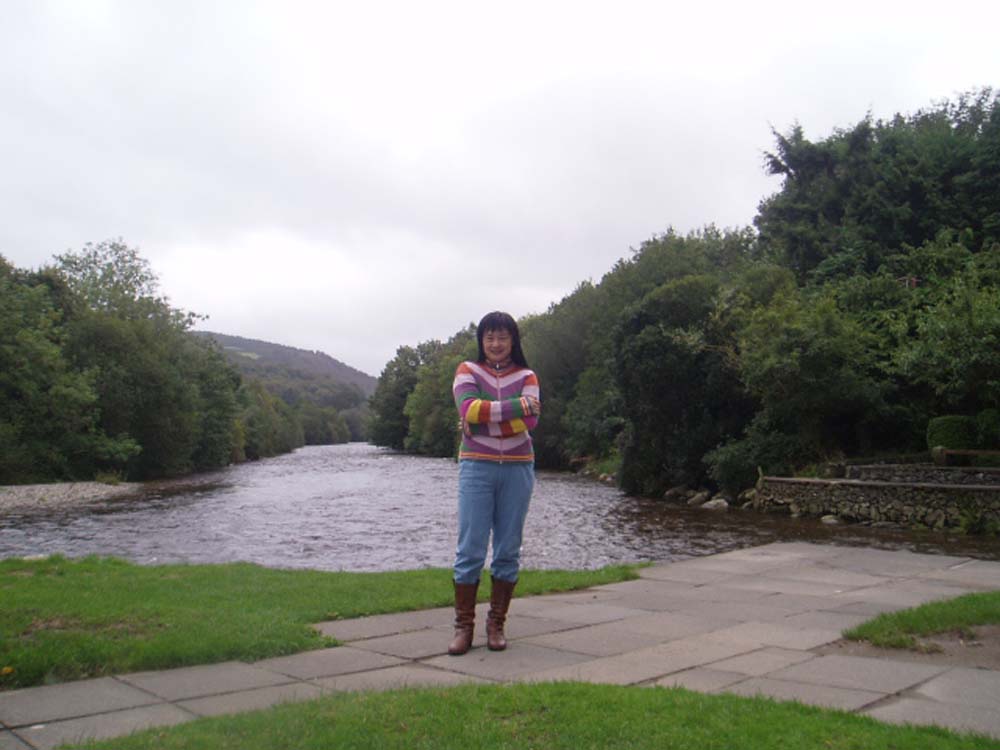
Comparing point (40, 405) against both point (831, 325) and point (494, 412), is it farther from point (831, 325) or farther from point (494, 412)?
point (494, 412)

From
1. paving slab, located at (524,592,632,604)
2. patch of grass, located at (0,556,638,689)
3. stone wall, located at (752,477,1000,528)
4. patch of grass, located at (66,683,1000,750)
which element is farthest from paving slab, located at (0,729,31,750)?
stone wall, located at (752,477,1000,528)

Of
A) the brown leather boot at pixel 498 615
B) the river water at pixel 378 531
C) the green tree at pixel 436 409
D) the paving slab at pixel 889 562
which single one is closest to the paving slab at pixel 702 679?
the brown leather boot at pixel 498 615

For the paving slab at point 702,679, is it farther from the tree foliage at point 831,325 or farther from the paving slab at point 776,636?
the tree foliage at point 831,325

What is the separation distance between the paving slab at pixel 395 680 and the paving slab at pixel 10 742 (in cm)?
142

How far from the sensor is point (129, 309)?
47594 mm

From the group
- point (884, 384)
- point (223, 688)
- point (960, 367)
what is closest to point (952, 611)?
point (223, 688)

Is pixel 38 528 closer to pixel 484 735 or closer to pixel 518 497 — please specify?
pixel 518 497

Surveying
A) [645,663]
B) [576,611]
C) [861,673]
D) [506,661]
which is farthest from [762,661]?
[576,611]

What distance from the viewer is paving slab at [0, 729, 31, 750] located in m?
3.44

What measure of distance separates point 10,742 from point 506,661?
262 cm

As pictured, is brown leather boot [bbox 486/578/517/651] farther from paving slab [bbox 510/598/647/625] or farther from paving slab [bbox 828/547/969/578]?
paving slab [bbox 828/547/969/578]

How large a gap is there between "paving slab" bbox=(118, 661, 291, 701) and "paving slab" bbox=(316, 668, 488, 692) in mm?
311

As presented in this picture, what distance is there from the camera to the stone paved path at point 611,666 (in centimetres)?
394

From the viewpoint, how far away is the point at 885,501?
65.4 feet
